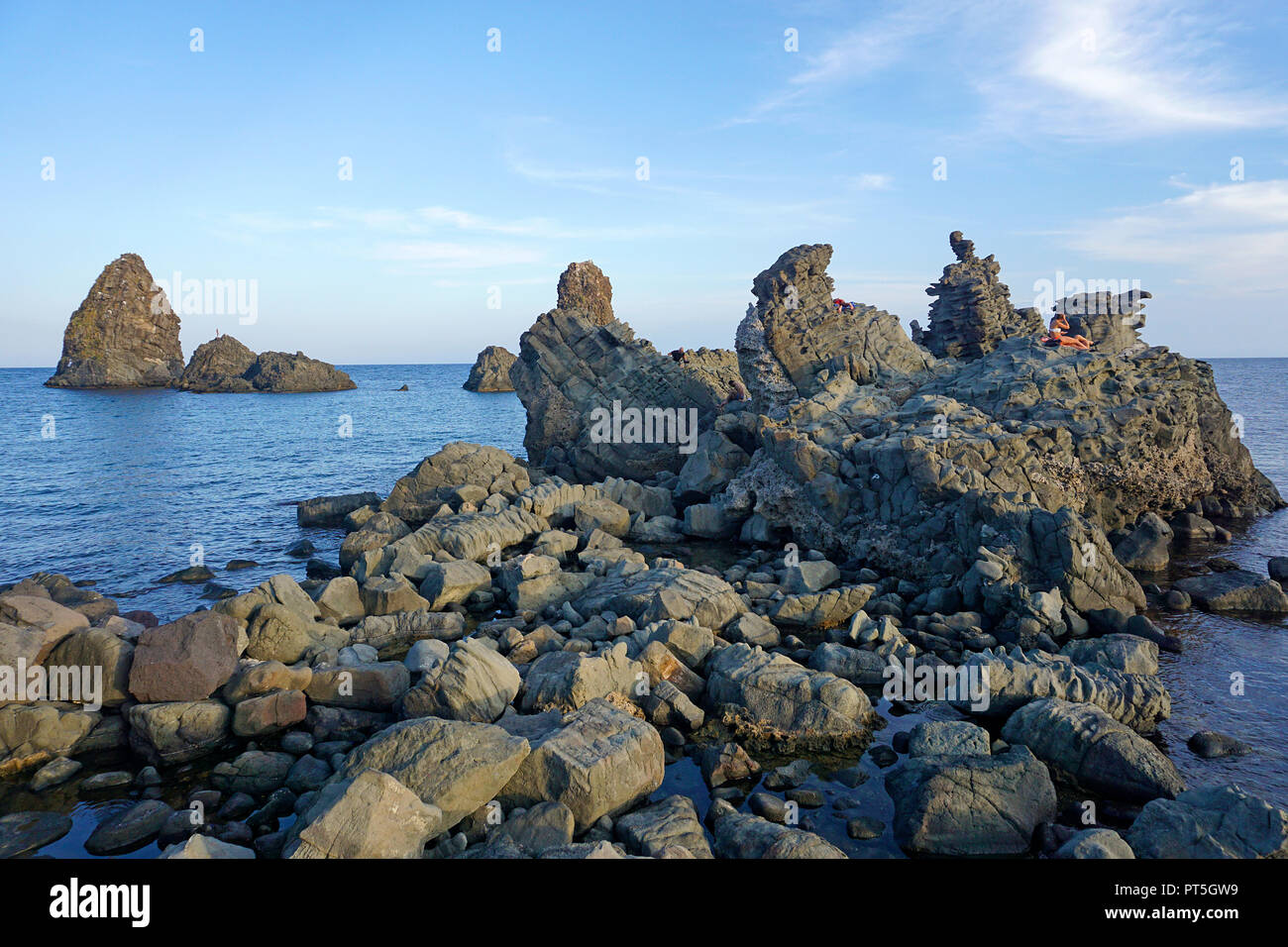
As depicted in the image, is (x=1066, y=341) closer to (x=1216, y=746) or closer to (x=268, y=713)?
(x=1216, y=746)

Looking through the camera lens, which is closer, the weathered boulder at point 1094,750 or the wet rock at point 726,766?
the weathered boulder at point 1094,750

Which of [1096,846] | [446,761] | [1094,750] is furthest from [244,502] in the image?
[1096,846]

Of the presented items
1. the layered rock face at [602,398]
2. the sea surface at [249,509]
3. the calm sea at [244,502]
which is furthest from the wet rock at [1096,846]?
the layered rock face at [602,398]

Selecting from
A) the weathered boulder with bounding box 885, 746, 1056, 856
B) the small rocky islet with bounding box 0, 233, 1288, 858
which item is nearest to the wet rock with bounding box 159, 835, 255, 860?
the small rocky islet with bounding box 0, 233, 1288, 858

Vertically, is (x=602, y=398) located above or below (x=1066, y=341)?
below

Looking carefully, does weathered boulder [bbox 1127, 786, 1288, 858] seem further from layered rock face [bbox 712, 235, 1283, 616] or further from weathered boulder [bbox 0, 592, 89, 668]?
weathered boulder [bbox 0, 592, 89, 668]

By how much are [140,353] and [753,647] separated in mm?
148934

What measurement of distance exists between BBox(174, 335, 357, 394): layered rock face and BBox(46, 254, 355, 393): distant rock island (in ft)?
0.56

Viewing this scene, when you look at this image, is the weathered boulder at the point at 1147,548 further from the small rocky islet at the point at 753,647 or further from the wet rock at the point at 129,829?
the wet rock at the point at 129,829

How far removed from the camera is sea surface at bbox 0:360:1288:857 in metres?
14.3

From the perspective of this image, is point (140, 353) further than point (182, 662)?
Yes

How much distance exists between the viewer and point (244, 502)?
129ft

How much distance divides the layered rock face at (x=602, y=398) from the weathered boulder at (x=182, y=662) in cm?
2391

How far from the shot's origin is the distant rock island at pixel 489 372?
168m
